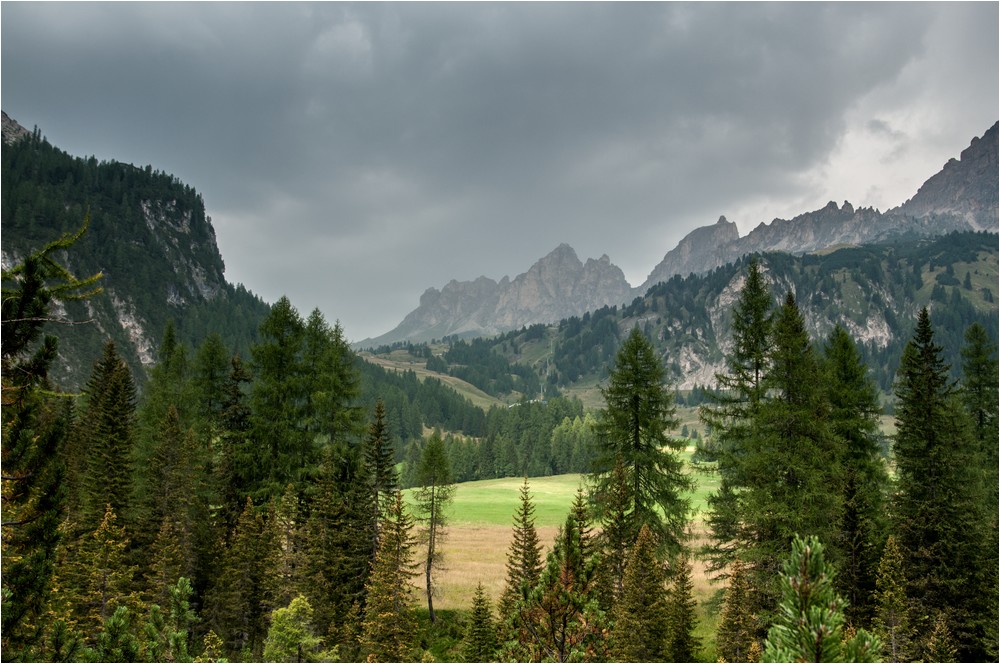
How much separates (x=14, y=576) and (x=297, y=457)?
19645 millimetres

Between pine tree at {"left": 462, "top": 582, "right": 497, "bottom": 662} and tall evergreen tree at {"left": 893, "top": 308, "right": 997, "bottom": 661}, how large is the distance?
15557 millimetres

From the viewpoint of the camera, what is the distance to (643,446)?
2823cm

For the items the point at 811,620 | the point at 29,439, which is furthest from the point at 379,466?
the point at 811,620

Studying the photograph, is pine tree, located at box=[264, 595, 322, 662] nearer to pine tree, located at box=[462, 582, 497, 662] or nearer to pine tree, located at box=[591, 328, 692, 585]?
pine tree, located at box=[462, 582, 497, 662]

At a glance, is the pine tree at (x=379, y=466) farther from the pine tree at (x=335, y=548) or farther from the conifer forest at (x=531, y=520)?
the pine tree at (x=335, y=548)

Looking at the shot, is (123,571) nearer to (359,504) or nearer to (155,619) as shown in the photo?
(359,504)

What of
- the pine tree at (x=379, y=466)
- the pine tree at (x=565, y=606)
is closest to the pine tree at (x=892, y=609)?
the pine tree at (x=565, y=606)

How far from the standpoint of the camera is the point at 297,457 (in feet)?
103

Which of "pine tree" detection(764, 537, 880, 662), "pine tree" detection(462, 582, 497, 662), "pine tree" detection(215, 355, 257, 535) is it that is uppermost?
"pine tree" detection(764, 537, 880, 662)

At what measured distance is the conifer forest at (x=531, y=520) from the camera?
48.4ft

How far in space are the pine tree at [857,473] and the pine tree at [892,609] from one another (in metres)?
0.96

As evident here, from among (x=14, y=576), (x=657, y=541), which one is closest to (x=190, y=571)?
(x=14, y=576)

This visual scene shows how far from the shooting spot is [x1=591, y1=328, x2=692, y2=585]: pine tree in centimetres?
2706

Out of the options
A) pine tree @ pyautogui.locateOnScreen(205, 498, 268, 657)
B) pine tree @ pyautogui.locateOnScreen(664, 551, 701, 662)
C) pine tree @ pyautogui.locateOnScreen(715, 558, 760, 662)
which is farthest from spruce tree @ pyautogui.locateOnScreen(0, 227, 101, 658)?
pine tree @ pyautogui.locateOnScreen(715, 558, 760, 662)
